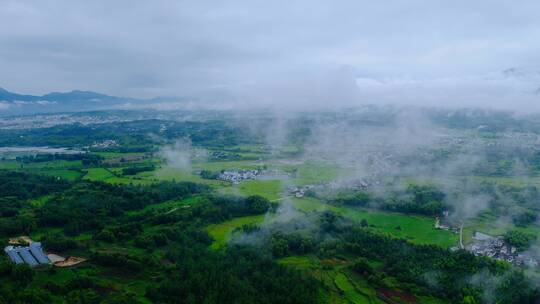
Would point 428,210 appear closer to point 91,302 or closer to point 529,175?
point 529,175

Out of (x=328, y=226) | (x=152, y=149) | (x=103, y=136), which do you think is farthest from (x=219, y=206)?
(x=103, y=136)

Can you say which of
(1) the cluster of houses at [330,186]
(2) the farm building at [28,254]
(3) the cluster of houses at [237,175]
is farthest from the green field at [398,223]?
(2) the farm building at [28,254]

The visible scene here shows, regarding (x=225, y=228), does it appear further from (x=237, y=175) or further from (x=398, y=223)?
(x=237, y=175)

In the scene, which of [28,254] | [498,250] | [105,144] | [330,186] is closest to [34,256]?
[28,254]

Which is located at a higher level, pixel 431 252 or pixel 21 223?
pixel 21 223

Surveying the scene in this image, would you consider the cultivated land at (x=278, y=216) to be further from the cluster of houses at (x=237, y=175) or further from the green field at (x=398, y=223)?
the cluster of houses at (x=237, y=175)

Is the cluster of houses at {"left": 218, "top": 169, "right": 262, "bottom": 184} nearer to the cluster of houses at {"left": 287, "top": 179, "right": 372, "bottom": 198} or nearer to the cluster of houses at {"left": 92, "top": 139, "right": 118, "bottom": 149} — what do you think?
the cluster of houses at {"left": 287, "top": 179, "right": 372, "bottom": 198}

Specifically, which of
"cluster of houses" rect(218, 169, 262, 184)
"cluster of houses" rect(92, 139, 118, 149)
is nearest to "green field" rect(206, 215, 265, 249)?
"cluster of houses" rect(218, 169, 262, 184)
